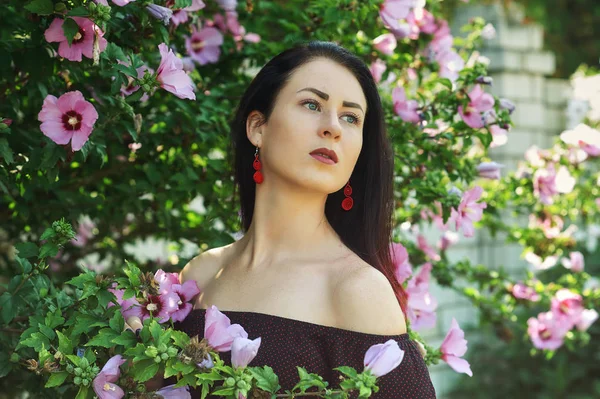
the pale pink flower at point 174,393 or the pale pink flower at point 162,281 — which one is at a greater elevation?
the pale pink flower at point 162,281

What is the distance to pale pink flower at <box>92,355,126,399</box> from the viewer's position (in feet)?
4.98

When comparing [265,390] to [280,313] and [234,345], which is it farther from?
[280,313]

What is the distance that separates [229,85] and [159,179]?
1.23ft

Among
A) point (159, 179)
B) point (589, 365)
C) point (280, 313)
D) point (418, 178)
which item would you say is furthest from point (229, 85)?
point (589, 365)

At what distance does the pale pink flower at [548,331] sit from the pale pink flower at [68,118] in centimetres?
181

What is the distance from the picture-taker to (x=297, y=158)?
5.92 feet

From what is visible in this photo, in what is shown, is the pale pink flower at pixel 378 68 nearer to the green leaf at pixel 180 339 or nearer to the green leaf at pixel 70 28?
the green leaf at pixel 70 28

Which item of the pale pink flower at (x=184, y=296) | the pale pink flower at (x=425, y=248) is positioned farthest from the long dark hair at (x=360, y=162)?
the pale pink flower at (x=425, y=248)

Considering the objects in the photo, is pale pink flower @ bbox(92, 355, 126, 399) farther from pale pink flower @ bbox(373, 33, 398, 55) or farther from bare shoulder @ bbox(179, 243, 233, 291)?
pale pink flower @ bbox(373, 33, 398, 55)

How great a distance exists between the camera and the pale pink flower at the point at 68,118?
1832 millimetres

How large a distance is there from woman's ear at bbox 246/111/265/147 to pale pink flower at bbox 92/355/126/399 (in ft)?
2.01

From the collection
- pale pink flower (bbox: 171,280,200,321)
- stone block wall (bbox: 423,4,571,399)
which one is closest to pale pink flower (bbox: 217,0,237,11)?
pale pink flower (bbox: 171,280,200,321)

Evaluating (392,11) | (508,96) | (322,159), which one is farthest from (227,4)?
(508,96)

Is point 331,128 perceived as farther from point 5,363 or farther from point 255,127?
point 5,363
